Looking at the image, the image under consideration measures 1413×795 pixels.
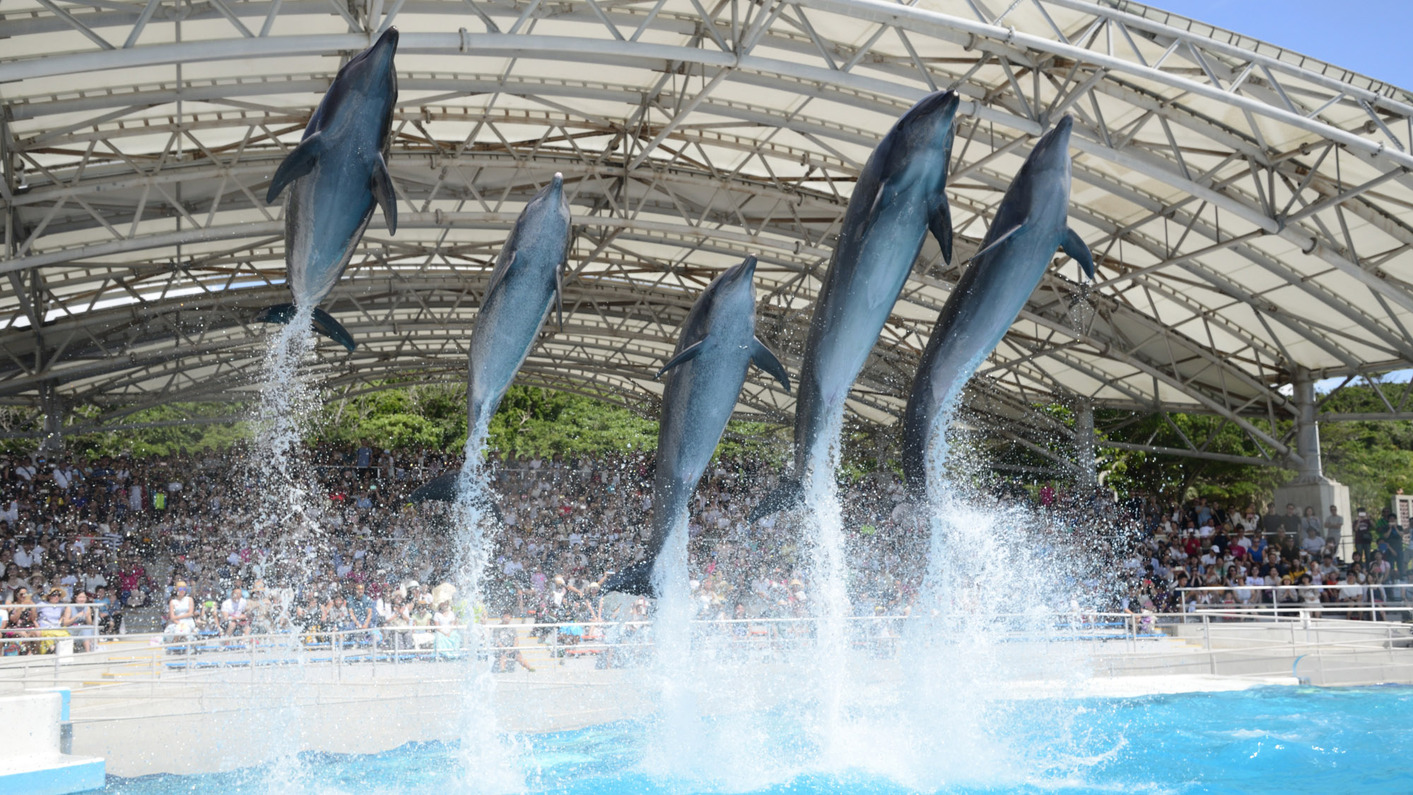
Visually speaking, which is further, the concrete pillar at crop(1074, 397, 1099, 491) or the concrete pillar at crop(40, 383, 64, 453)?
the concrete pillar at crop(1074, 397, 1099, 491)

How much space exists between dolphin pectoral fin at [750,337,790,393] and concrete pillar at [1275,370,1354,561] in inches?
780

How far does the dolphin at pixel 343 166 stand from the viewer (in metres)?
5.20

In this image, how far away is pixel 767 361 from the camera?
6.06m

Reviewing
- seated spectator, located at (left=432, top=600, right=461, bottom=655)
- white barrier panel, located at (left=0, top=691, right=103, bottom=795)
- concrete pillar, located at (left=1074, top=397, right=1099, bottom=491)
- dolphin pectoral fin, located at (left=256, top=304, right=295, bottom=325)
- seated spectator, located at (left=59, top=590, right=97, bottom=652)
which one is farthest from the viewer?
concrete pillar, located at (left=1074, top=397, right=1099, bottom=491)

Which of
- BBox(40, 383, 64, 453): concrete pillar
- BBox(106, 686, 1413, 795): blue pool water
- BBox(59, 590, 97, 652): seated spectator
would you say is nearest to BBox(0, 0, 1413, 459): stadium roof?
BBox(40, 383, 64, 453): concrete pillar

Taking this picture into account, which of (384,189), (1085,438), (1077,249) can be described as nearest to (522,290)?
(384,189)

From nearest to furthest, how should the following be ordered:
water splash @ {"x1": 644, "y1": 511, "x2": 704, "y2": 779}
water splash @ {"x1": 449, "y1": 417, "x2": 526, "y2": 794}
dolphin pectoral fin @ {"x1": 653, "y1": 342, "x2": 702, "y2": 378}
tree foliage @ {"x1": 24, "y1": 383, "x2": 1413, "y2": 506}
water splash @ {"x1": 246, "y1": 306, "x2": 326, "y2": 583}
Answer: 1. dolphin pectoral fin @ {"x1": 653, "y1": 342, "x2": 702, "y2": 378}
2. water splash @ {"x1": 449, "y1": 417, "x2": 526, "y2": 794}
3. water splash @ {"x1": 644, "y1": 511, "x2": 704, "y2": 779}
4. water splash @ {"x1": 246, "y1": 306, "x2": 326, "y2": 583}
5. tree foliage @ {"x1": 24, "y1": 383, "x2": 1413, "y2": 506}

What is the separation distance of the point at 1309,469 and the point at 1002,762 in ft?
56.0

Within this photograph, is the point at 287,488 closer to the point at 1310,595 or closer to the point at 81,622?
the point at 81,622

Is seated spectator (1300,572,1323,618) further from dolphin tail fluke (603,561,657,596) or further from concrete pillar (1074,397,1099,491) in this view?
dolphin tail fluke (603,561,657,596)

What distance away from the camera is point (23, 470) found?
24.9m

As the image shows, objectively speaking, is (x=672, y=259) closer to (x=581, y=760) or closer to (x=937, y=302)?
(x=937, y=302)

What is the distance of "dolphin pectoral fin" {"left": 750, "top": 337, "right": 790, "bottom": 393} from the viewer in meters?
5.98

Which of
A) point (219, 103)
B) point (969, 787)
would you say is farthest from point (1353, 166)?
point (219, 103)
